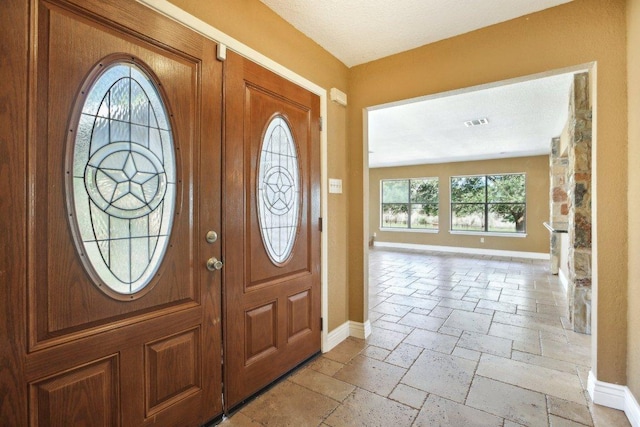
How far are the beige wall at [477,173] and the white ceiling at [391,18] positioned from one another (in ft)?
21.7

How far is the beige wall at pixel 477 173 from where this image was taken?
747 cm

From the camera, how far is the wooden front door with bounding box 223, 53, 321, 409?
6.04 feet

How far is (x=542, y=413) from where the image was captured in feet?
6.06

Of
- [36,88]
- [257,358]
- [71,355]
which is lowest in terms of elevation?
[257,358]

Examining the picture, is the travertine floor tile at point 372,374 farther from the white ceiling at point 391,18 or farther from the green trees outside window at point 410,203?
the green trees outside window at point 410,203

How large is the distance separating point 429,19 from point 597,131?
4.34 ft

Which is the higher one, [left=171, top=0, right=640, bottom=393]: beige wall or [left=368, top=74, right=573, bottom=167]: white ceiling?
[left=368, top=74, right=573, bottom=167]: white ceiling

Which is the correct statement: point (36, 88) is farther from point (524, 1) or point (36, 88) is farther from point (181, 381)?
point (524, 1)

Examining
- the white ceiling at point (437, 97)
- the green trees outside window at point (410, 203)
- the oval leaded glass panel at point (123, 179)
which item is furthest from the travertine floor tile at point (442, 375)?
the green trees outside window at point (410, 203)

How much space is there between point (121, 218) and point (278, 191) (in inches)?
40.6

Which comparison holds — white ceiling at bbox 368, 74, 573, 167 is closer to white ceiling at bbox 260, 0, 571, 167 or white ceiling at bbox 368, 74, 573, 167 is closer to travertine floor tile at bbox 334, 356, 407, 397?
white ceiling at bbox 260, 0, 571, 167

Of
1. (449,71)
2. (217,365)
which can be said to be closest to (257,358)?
(217,365)

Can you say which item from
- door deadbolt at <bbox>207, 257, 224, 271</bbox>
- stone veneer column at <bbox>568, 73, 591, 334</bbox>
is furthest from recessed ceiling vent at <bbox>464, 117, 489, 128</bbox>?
door deadbolt at <bbox>207, 257, 224, 271</bbox>

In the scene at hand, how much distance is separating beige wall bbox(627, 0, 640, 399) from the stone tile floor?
37 cm
